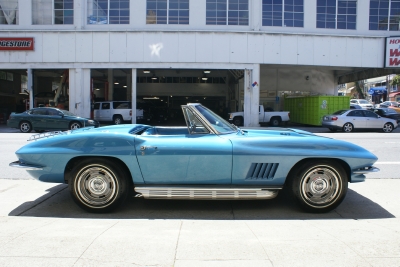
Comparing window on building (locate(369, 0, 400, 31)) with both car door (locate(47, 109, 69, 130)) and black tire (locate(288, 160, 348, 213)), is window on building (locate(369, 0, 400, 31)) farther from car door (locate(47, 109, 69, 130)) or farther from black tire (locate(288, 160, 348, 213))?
black tire (locate(288, 160, 348, 213))

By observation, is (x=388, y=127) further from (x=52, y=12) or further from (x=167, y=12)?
(x=52, y=12)

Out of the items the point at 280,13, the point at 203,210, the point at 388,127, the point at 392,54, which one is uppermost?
the point at 280,13

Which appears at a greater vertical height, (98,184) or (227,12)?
(227,12)

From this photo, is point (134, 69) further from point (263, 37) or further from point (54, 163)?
point (54, 163)

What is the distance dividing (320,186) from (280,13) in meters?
21.7

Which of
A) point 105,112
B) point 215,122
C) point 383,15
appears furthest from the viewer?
point 383,15

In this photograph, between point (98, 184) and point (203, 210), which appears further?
point (203, 210)

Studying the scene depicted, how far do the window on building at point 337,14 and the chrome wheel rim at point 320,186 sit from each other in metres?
22.3

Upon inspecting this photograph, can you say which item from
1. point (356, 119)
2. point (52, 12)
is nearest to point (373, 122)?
point (356, 119)

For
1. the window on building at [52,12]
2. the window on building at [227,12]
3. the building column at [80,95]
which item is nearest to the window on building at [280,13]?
the window on building at [227,12]

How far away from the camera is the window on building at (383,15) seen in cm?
2505

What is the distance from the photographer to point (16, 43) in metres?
23.4
